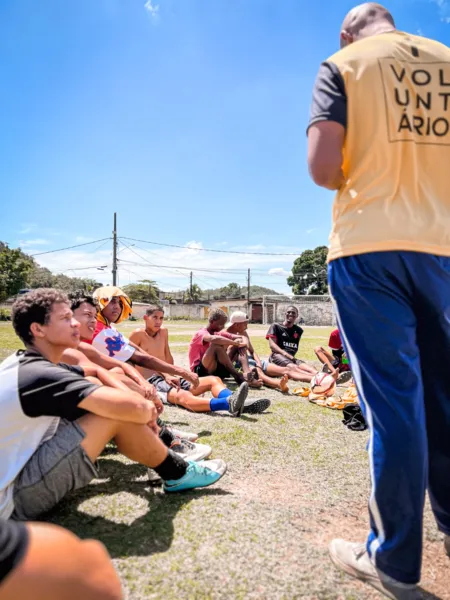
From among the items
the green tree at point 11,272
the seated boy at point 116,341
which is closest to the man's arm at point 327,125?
the seated boy at point 116,341

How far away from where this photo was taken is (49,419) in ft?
7.26

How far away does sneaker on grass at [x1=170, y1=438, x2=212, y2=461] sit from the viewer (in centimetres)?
327

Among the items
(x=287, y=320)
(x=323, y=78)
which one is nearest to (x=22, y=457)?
Result: (x=323, y=78)

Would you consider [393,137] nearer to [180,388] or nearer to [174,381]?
[174,381]

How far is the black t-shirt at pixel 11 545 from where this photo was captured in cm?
89

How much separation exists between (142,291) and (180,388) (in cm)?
7152

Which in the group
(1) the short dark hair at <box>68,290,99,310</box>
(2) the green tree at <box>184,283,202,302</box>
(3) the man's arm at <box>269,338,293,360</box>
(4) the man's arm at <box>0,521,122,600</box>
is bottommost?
(3) the man's arm at <box>269,338,293,360</box>

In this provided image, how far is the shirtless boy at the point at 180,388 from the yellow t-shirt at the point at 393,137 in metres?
3.36

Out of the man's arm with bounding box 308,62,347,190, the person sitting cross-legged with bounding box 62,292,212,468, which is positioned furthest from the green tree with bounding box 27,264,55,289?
the man's arm with bounding box 308,62,347,190

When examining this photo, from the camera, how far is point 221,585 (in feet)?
5.82

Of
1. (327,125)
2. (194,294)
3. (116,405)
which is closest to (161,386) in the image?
(116,405)

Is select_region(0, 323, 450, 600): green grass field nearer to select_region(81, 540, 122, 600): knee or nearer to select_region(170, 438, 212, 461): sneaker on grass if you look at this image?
select_region(170, 438, 212, 461): sneaker on grass

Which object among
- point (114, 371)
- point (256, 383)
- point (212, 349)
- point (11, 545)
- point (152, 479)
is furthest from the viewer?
point (256, 383)

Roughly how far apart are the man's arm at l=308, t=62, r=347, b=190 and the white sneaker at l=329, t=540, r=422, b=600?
1.60m
